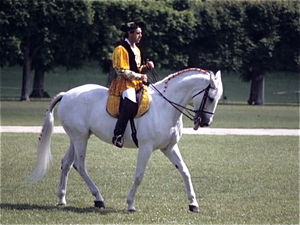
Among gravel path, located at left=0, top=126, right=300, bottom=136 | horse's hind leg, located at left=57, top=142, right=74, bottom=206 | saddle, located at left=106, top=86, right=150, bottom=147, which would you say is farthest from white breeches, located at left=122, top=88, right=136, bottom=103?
gravel path, located at left=0, top=126, right=300, bottom=136

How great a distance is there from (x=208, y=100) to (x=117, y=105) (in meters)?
1.44

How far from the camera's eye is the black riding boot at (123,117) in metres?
10.1

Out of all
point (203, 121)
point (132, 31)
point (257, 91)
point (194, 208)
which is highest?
point (132, 31)

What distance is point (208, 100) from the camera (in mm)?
10055

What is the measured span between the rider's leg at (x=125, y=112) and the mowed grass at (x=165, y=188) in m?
1.12

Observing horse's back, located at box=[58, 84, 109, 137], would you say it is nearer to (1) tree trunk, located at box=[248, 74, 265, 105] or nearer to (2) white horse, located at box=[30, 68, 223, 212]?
(2) white horse, located at box=[30, 68, 223, 212]

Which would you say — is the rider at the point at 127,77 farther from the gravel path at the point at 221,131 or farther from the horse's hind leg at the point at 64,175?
the gravel path at the point at 221,131

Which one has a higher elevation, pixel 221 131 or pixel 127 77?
pixel 127 77

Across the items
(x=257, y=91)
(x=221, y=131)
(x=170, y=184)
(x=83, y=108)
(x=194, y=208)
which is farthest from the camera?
(x=257, y=91)

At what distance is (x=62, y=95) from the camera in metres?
11.4

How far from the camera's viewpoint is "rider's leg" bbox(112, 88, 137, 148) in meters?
10.1

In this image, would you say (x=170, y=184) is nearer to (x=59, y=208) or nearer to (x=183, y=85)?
(x=183, y=85)


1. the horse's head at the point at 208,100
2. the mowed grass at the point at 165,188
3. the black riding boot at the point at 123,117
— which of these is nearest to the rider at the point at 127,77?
the black riding boot at the point at 123,117

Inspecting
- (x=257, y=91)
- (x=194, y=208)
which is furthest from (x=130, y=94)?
(x=257, y=91)
